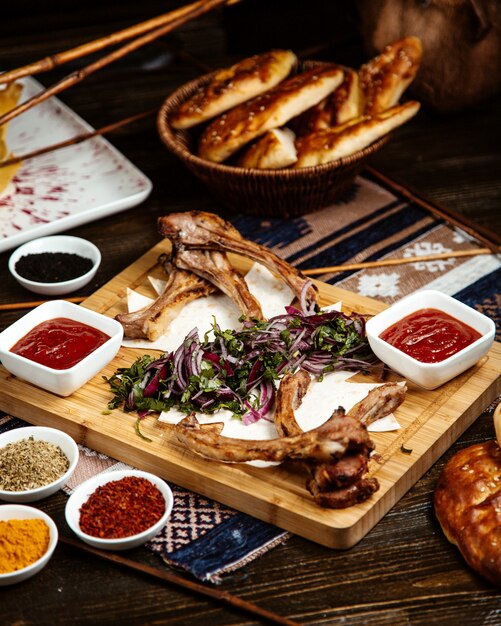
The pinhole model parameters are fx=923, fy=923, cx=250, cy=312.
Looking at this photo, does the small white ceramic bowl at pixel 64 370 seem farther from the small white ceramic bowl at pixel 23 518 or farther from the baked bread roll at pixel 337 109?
the baked bread roll at pixel 337 109

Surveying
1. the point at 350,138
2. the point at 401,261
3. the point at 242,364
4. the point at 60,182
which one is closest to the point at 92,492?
the point at 242,364

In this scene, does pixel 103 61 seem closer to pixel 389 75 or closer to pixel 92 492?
pixel 389 75

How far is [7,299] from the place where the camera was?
14.7 feet

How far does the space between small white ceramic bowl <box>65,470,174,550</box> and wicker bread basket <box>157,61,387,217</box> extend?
1848mm

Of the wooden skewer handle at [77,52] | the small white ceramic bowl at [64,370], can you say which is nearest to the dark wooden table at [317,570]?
the small white ceramic bowl at [64,370]

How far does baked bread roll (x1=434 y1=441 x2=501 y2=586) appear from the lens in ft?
Answer: 9.51

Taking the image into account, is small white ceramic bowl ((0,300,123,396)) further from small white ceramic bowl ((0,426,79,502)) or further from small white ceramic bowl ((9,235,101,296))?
small white ceramic bowl ((9,235,101,296))

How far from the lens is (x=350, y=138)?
14.9 feet

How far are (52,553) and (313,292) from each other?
1.61 m

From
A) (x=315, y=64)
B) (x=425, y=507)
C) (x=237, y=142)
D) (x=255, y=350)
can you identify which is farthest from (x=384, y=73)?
(x=425, y=507)

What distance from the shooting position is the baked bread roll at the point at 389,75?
4805 millimetres

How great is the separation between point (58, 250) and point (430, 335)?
1.99 m

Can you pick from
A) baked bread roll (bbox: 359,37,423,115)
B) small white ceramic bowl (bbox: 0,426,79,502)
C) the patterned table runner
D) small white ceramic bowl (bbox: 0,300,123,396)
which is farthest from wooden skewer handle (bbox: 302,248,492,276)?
small white ceramic bowl (bbox: 0,426,79,502)

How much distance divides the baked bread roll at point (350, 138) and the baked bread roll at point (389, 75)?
215 mm
